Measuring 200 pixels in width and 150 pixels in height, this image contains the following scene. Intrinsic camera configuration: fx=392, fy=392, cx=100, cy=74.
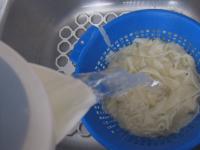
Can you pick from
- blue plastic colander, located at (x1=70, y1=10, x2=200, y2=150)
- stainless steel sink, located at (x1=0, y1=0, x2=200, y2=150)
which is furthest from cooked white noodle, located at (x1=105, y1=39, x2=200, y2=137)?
stainless steel sink, located at (x1=0, y1=0, x2=200, y2=150)

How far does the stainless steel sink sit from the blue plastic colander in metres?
0.09

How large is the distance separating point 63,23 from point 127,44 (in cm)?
19

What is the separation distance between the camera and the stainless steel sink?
3.00 ft

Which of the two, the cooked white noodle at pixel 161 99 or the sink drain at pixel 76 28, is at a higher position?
the sink drain at pixel 76 28

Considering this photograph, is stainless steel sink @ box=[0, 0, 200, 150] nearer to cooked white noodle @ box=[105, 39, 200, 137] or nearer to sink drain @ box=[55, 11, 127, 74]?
sink drain @ box=[55, 11, 127, 74]

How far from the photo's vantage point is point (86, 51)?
2.79 feet

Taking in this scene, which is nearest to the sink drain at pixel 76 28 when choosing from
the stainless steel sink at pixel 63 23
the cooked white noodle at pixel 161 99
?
the stainless steel sink at pixel 63 23

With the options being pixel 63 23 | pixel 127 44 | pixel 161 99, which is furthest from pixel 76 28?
pixel 161 99

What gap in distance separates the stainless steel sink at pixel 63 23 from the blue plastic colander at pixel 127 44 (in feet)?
0.30

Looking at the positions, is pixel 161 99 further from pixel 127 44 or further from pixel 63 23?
pixel 63 23

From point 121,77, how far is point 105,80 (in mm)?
55

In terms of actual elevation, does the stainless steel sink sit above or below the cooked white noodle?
above

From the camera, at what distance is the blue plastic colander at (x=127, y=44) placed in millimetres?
802

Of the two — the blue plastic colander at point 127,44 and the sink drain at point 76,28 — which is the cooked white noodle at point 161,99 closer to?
the blue plastic colander at point 127,44
